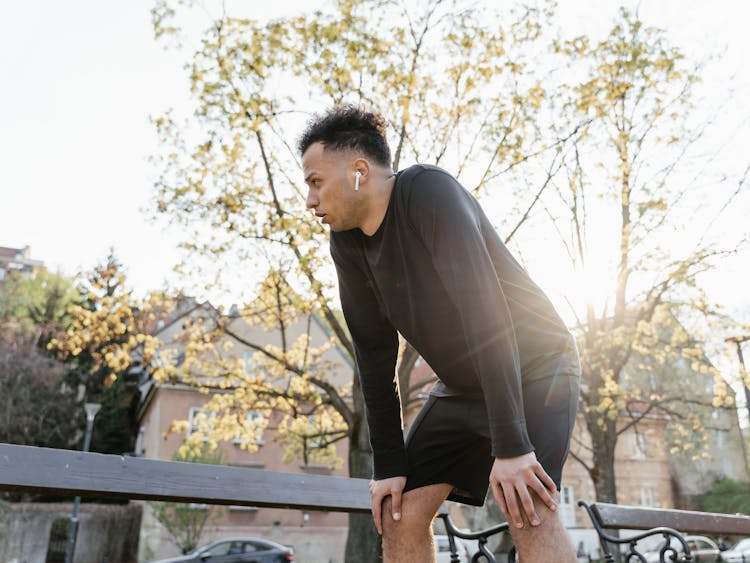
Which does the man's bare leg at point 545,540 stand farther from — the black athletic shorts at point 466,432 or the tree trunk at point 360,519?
the tree trunk at point 360,519

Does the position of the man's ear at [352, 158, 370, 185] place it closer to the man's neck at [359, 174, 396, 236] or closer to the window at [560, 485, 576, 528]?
the man's neck at [359, 174, 396, 236]

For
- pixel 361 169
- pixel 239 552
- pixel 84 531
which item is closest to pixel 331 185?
pixel 361 169

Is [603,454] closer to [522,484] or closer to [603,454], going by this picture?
→ [603,454]

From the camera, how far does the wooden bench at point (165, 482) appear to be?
220 centimetres

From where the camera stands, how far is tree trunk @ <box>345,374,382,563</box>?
30.9ft

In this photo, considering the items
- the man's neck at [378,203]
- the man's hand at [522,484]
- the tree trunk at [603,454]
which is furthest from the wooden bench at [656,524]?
the tree trunk at [603,454]

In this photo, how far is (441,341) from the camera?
2.03m

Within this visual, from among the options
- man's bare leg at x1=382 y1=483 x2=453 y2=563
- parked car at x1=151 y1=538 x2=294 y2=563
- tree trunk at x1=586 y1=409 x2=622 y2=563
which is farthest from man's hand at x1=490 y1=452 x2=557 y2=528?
parked car at x1=151 y1=538 x2=294 y2=563

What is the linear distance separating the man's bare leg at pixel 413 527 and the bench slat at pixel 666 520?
6.35 ft

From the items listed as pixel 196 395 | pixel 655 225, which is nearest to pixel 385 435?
pixel 655 225

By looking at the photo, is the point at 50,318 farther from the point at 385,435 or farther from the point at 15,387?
the point at 385,435

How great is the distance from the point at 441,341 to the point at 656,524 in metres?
2.94

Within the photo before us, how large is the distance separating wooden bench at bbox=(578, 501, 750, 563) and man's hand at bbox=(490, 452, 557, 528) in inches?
72.4

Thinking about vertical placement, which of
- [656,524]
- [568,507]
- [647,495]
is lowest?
[656,524]
